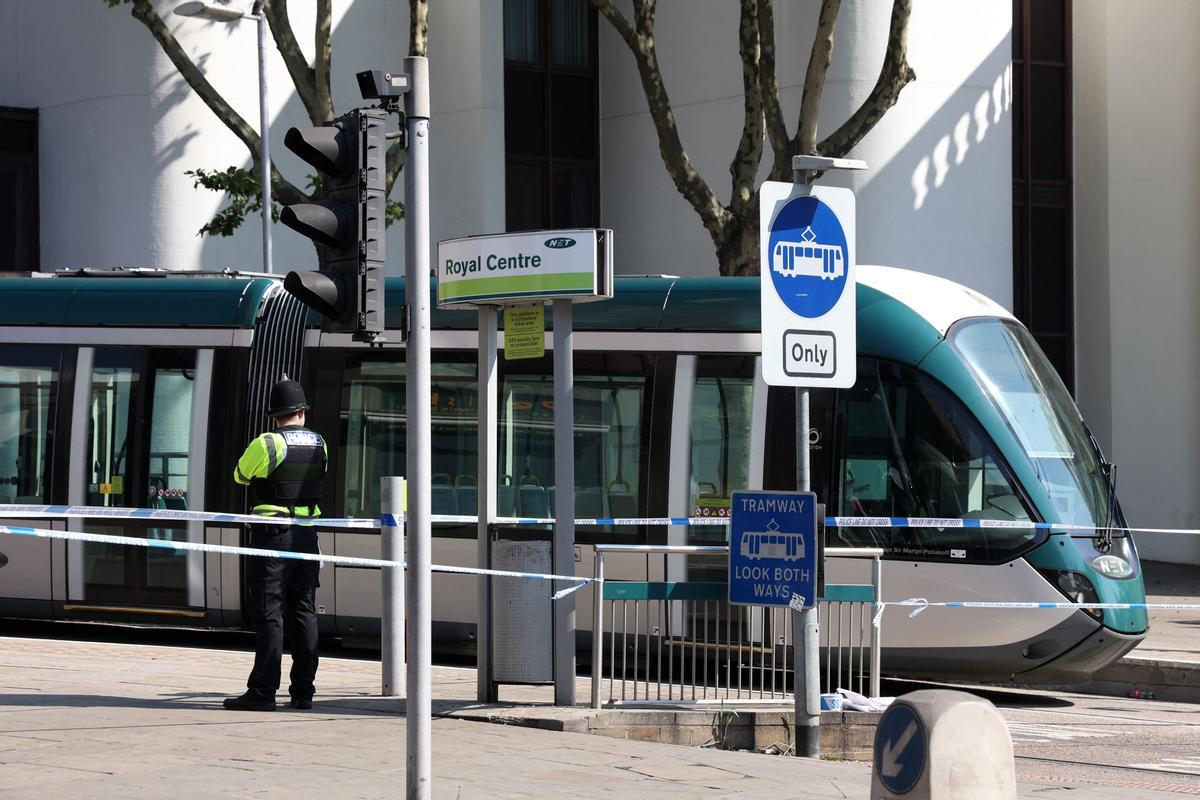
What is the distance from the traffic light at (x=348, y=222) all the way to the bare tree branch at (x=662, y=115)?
1076 centimetres

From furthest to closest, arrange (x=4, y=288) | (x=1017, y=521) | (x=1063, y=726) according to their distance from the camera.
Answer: (x=4, y=288), (x=1017, y=521), (x=1063, y=726)

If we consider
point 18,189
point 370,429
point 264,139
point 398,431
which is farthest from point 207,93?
point 18,189

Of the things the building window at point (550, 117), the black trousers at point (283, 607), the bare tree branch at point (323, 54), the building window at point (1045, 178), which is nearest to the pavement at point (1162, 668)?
the black trousers at point (283, 607)

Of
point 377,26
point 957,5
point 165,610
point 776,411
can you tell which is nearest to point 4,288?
point 165,610

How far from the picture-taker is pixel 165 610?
13.7 m

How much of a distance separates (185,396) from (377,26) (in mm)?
12599

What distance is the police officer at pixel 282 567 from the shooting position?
932 centimetres

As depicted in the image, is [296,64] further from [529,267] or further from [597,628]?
[597,628]

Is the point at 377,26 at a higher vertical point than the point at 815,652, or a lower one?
higher

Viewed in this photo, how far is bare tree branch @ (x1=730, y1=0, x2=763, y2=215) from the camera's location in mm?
16922

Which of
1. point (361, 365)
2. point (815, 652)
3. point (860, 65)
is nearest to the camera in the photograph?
point (815, 652)

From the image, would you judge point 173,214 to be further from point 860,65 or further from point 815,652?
point 815,652

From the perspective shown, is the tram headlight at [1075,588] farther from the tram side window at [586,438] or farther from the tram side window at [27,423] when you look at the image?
the tram side window at [27,423]

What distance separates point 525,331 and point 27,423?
606cm
